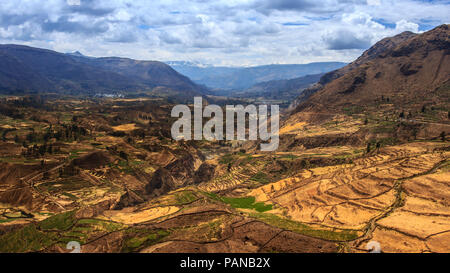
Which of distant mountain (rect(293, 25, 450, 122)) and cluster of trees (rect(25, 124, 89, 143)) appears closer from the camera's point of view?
cluster of trees (rect(25, 124, 89, 143))

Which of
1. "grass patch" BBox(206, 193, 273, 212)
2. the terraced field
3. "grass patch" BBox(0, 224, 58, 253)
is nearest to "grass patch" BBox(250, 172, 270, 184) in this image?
the terraced field

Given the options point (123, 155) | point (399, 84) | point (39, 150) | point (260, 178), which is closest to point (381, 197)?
point (260, 178)

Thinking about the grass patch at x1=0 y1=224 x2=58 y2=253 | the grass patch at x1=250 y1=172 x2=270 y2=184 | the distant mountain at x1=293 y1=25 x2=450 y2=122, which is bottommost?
the grass patch at x1=250 y1=172 x2=270 y2=184

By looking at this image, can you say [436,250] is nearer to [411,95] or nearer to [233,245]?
[233,245]

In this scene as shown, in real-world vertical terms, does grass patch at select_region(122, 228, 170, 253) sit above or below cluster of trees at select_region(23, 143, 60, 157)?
below

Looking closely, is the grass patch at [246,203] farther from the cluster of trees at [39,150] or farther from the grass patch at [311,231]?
the cluster of trees at [39,150]

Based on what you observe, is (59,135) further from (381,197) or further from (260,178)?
(381,197)

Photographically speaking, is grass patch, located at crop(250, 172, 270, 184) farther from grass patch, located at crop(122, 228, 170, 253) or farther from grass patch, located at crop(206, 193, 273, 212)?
grass patch, located at crop(122, 228, 170, 253)
